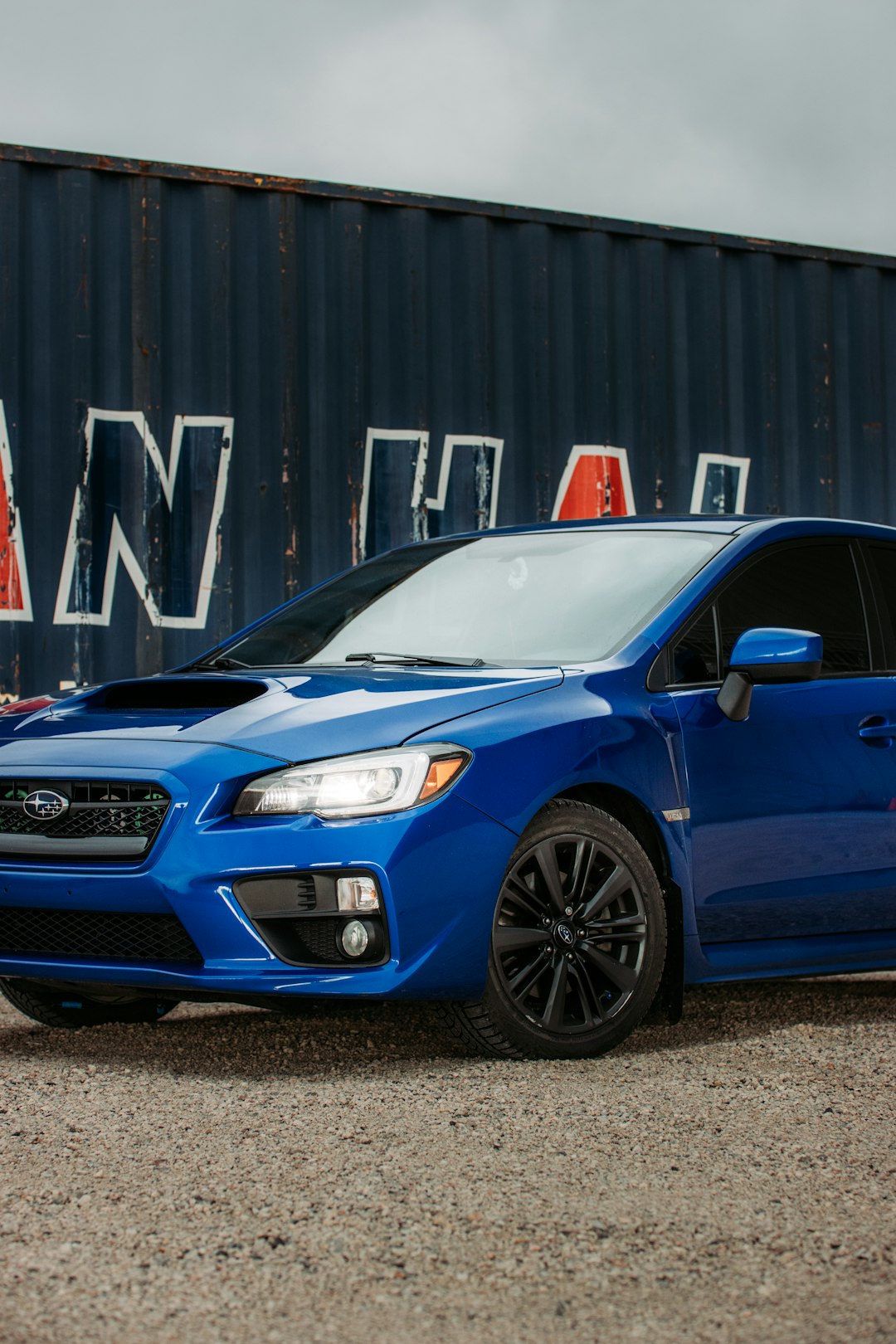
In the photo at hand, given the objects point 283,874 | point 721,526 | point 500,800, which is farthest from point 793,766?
point 283,874

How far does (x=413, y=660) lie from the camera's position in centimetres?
475

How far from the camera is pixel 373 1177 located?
3.23 metres

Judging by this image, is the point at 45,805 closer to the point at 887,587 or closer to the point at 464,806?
the point at 464,806

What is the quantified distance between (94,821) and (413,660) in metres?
1.08

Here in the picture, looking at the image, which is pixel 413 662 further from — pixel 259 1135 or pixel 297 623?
pixel 259 1135

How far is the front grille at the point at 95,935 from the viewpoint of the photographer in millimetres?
4016

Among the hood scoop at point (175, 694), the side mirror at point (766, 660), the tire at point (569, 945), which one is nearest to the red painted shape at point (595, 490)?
the side mirror at point (766, 660)

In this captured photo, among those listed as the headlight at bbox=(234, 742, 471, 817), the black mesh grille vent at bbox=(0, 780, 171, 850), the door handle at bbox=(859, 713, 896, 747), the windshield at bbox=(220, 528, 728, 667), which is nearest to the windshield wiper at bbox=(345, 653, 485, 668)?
the windshield at bbox=(220, 528, 728, 667)

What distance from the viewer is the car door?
4594 mm

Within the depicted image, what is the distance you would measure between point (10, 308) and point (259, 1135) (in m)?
5.33

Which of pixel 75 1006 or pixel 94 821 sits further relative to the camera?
pixel 75 1006

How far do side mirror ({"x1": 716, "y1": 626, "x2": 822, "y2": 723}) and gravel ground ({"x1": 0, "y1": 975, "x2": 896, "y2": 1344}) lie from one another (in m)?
0.97

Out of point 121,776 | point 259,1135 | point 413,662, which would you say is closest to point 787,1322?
point 259,1135

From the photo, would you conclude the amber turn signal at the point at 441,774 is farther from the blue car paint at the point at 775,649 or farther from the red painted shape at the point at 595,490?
the red painted shape at the point at 595,490
